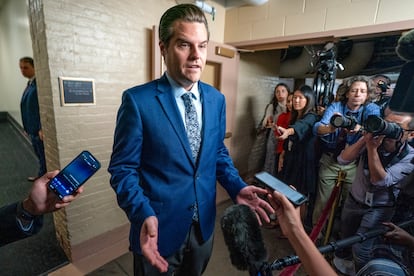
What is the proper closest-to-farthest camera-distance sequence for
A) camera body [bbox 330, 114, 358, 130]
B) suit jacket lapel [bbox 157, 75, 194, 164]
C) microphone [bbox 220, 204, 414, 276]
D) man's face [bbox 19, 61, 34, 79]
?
1. microphone [bbox 220, 204, 414, 276]
2. suit jacket lapel [bbox 157, 75, 194, 164]
3. camera body [bbox 330, 114, 358, 130]
4. man's face [bbox 19, 61, 34, 79]

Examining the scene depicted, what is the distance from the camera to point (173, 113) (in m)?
0.89

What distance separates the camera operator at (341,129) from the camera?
68.4 inches

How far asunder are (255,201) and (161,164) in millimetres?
467

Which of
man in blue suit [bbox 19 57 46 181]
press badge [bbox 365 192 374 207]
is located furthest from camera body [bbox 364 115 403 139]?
man in blue suit [bbox 19 57 46 181]

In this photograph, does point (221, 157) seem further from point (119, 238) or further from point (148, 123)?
point (119, 238)

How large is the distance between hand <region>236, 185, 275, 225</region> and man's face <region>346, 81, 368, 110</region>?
1410mm

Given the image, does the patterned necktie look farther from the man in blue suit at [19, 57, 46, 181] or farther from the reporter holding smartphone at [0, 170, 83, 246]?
the man in blue suit at [19, 57, 46, 181]

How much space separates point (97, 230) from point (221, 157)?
1.32 meters

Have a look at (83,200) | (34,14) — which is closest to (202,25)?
(34,14)

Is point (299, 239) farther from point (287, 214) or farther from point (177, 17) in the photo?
point (177, 17)

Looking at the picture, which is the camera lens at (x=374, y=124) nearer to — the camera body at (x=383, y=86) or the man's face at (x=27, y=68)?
the camera body at (x=383, y=86)

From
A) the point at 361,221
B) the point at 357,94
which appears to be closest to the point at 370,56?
the point at 357,94

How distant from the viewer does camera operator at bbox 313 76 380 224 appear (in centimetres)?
174

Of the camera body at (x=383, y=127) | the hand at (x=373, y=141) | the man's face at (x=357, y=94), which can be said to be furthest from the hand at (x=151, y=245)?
the man's face at (x=357, y=94)
